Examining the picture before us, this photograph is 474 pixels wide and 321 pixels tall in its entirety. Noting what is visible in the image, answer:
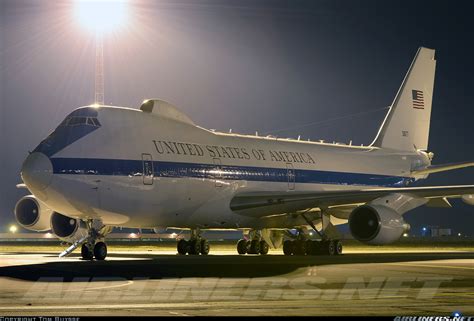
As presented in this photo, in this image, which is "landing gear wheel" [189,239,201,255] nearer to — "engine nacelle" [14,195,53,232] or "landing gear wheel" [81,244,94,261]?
"engine nacelle" [14,195,53,232]

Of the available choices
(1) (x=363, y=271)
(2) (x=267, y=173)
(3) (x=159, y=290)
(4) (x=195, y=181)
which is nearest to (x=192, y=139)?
(4) (x=195, y=181)

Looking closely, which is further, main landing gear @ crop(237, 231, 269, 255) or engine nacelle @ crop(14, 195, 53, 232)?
main landing gear @ crop(237, 231, 269, 255)

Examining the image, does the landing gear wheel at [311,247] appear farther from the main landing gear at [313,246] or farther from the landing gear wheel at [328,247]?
the landing gear wheel at [328,247]

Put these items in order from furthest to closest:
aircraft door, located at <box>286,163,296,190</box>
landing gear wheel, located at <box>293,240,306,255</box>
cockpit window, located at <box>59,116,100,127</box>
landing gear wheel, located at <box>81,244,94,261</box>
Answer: aircraft door, located at <box>286,163,296,190</box>
landing gear wheel, located at <box>293,240,306,255</box>
cockpit window, located at <box>59,116,100,127</box>
landing gear wheel, located at <box>81,244,94,261</box>

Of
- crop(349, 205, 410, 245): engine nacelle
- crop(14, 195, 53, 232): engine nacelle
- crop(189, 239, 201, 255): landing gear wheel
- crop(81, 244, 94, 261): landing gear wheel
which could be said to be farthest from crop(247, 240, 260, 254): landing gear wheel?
crop(81, 244, 94, 261): landing gear wheel

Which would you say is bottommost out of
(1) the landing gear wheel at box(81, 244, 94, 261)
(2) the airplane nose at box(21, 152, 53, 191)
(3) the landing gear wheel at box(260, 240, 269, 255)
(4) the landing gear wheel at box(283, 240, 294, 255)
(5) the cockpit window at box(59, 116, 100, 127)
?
(3) the landing gear wheel at box(260, 240, 269, 255)

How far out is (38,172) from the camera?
26.4m

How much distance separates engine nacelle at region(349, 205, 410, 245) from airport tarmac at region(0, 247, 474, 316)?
17.8ft

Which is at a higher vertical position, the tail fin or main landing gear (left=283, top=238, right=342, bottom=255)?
the tail fin

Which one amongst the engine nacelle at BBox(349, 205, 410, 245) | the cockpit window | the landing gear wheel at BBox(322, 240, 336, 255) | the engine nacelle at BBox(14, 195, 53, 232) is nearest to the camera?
the cockpit window

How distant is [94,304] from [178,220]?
1785 cm

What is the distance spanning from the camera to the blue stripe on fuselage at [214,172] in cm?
2736

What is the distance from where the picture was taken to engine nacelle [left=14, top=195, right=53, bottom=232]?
34.1 meters

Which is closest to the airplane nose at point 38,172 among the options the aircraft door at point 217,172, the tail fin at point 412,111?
Result: the aircraft door at point 217,172
